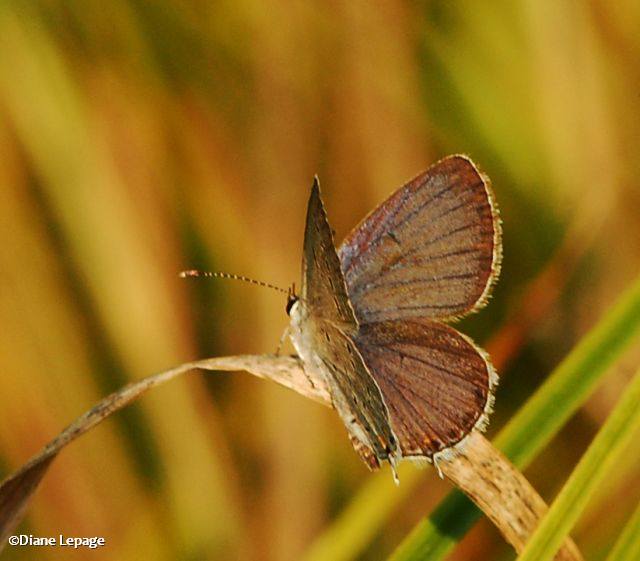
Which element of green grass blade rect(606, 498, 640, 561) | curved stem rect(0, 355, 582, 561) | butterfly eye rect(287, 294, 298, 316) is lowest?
green grass blade rect(606, 498, 640, 561)

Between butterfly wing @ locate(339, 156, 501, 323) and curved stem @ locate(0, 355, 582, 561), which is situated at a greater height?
butterfly wing @ locate(339, 156, 501, 323)

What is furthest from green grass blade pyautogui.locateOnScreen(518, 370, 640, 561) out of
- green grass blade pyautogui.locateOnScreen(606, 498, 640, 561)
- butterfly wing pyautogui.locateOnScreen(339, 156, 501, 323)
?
butterfly wing pyautogui.locateOnScreen(339, 156, 501, 323)

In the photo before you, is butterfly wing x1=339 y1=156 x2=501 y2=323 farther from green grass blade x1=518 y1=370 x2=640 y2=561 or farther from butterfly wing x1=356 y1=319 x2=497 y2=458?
green grass blade x1=518 y1=370 x2=640 y2=561

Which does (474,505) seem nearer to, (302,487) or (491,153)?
(302,487)

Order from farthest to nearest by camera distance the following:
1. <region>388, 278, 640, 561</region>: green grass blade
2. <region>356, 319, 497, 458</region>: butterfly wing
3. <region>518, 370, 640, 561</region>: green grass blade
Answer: <region>356, 319, 497, 458</region>: butterfly wing
<region>388, 278, 640, 561</region>: green grass blade
<region>518, 370, 640, 561</region>: green grass blade

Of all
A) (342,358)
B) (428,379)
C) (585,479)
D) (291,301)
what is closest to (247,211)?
(291,301)

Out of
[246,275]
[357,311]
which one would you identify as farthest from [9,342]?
[357,311]

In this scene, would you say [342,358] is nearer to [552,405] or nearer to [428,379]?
[428,379]
